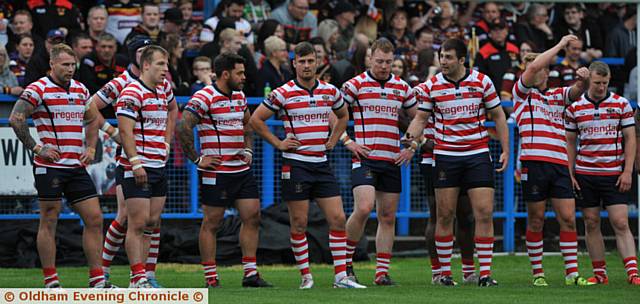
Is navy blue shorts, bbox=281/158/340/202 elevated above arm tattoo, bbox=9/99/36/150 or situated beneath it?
situated beneath

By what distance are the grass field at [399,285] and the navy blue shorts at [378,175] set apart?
3.34ft

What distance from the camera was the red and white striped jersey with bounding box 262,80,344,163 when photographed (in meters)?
12.6

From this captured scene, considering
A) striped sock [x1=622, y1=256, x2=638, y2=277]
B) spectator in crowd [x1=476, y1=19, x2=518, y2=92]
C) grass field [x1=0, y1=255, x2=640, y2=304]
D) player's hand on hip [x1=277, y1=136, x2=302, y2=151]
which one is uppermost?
spectator in crowd [x1=476, y1=19, x2=518, y2=92]

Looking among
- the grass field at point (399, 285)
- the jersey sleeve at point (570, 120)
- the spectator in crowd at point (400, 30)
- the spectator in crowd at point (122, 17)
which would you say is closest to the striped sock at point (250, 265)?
the grass field at point (399, 285)

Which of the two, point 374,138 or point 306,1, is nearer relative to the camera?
point 374,138

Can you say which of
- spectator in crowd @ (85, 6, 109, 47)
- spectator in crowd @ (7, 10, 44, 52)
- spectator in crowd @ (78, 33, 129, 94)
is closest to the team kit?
spectator in crowd @ (78, 33, 129, 94)

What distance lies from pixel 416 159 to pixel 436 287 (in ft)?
16.1

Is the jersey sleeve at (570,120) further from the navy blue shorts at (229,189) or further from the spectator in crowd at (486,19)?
the spectator in crowd at (486,19)

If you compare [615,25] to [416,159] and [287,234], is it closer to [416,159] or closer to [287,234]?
[416,159]

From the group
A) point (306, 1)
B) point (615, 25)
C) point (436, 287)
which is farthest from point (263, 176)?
point (615, 25)

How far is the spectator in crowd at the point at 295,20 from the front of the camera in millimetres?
19266

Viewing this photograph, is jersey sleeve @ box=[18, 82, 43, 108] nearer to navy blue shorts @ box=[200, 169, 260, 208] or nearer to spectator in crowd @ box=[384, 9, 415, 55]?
navy blue shorts @ box=[200, 169, 260, 208]

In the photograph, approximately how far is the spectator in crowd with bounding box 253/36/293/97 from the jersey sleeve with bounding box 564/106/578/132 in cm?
491

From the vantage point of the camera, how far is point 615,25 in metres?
21.0
